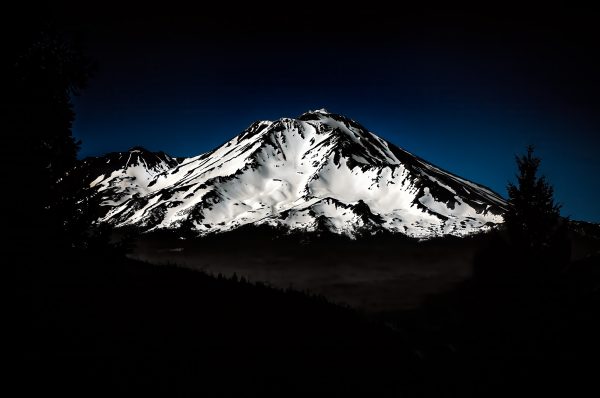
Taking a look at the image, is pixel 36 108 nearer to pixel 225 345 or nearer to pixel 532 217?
pixel 225 345

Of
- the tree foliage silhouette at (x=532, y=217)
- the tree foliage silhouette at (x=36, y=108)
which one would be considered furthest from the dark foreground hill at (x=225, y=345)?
the tree foliage silhouette at (x=532, y=217)

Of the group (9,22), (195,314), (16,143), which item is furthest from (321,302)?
(9,22)

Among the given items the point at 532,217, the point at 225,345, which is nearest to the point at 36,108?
the point at 225,345

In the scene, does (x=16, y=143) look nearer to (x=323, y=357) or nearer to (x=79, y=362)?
(x=79, y=362)

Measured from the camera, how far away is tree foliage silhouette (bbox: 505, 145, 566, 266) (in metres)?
28.2

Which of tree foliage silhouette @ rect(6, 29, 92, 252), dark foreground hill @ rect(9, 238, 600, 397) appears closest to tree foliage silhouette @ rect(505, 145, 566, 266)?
dark foreground hill @ rect(9, 238, 600, 397)

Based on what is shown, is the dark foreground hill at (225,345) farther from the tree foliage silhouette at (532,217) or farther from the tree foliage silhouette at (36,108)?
the tree foliage silhouette at (532,217)

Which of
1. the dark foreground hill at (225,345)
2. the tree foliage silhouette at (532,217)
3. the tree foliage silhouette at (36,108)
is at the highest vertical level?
the tree foliage silhouette at (532,217)

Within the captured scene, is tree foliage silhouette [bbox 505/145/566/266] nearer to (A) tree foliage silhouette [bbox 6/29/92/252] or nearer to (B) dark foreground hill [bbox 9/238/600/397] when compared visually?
(B) dark foreground hill [bbox 9/238/600/397]

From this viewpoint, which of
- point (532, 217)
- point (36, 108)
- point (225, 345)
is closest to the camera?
point (225, 345)

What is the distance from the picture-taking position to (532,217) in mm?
28891

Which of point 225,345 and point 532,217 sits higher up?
point 532,217

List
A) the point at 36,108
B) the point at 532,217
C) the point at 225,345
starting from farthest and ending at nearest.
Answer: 1. the point at 532,217
2. the point at 36,108
3. the point at 225,345

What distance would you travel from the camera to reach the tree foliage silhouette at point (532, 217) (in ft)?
92.5
